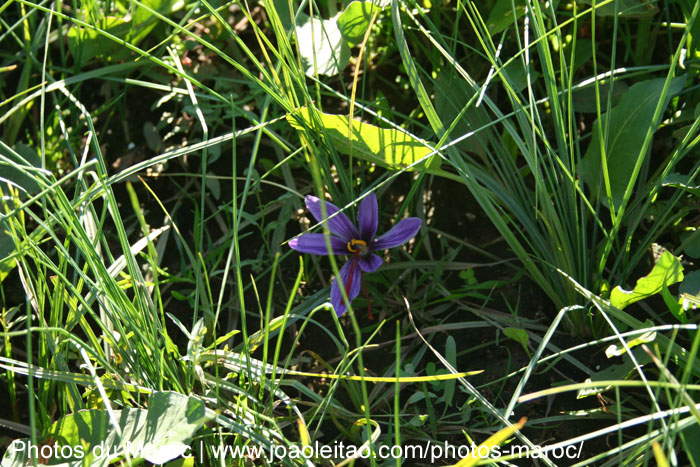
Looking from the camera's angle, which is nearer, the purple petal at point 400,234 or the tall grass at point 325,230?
the tall grass at point 325,230

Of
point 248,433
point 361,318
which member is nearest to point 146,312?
point 248,433

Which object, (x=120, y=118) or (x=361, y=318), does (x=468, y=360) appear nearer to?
(x=361, y=318)

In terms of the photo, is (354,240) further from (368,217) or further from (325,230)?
(325,230)

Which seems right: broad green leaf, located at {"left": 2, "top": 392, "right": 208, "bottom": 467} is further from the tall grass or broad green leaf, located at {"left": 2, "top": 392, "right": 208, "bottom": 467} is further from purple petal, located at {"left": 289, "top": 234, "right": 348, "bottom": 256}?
purple petal, located at {"left": 289, "top": 234, "right": 348, "bottom": 256}

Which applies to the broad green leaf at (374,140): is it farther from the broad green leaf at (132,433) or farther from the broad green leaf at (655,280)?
the broad green leaf at (132,433)

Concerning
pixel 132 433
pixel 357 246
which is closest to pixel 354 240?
pixel 357 246

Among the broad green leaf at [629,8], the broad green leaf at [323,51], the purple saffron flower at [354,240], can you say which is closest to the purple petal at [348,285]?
the purple saffron flower at [354,240]

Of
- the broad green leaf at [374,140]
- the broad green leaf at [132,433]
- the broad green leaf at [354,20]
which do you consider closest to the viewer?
the broad green leaf at [132,433]
